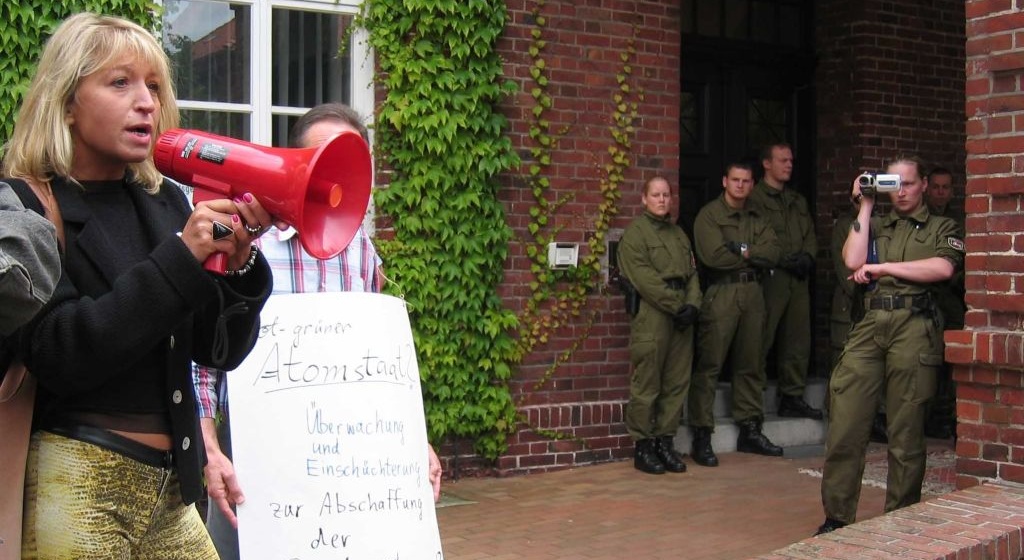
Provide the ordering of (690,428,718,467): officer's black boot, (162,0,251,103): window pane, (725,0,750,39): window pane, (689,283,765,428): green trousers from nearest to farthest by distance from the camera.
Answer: (162,0,251,103): window pane, (690,428,718,467): officer's black boot, (689,283,765,428): green trousers, (725,0,750,39): window pane

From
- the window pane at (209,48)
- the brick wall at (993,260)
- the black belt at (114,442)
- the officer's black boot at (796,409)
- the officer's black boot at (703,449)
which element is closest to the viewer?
the black belt at (114,442)

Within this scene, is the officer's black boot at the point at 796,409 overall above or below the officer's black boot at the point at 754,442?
above

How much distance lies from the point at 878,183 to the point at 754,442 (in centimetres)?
308

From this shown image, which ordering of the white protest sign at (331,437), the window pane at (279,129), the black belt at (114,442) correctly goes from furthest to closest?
the window pane at (279,129), the white protest sign at (331,437), the black belt at (114,442)

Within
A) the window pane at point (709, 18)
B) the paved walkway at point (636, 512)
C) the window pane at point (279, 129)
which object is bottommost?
the paved walkway at point (636, 512)

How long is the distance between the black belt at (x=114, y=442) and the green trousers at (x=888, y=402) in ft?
15.3

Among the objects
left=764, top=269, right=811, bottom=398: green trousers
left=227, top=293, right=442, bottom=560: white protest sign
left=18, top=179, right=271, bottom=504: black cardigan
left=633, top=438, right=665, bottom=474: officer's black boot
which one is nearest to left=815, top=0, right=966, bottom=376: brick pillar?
left=764, top=269, right=811, bottom=398: green trousers

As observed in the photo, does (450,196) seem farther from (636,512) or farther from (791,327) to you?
(791,327)

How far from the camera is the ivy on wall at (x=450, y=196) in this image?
24.4 ft

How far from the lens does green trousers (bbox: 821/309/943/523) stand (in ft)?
20.2

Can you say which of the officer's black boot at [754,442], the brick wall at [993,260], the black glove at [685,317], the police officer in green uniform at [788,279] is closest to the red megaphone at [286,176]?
the brick wall at [993,260]

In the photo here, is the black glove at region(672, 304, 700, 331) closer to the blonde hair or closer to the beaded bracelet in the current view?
the beaded bracelet

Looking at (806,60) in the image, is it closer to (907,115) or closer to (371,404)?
(907,115)

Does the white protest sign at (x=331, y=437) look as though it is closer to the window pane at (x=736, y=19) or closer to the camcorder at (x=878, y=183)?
the camcorder at (x=878, y=183)
